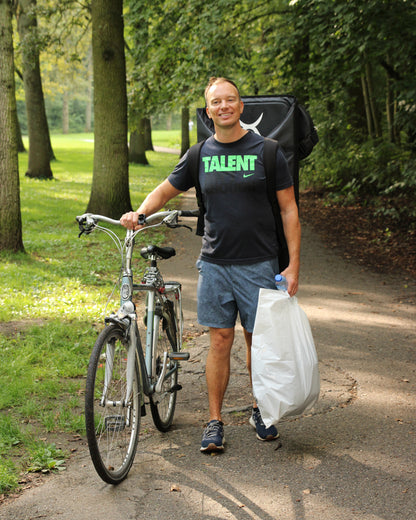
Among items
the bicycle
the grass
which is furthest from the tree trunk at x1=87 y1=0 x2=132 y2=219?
the bicycle

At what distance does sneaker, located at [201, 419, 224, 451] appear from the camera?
373 centimetres

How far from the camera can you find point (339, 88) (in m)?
14.6

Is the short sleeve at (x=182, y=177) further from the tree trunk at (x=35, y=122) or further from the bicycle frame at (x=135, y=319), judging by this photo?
the tree trunk at (x=35, y=122)

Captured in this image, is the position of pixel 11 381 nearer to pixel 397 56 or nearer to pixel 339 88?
pixel 397 56

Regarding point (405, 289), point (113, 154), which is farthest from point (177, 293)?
point (113, 154)

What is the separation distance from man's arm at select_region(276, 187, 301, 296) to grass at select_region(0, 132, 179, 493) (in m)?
1.70

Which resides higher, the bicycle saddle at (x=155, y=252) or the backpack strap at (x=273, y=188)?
the backpack strap at (x=273, y=188)

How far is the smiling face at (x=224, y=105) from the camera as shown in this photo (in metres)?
3.54

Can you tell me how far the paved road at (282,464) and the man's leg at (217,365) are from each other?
26 cm

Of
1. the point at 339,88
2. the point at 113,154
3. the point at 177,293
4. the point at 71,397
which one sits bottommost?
the point at 71,397

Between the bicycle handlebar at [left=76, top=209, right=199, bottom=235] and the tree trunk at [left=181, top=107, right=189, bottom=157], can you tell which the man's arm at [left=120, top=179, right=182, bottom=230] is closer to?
the bicycle handlebar at [left=76, top=209, right=199, bottom=235]

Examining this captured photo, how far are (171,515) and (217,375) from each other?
3.33ft

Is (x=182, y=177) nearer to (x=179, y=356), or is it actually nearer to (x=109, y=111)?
(x=179, y=356)

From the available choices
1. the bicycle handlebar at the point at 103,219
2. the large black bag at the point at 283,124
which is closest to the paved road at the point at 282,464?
the bicycle handlebar at the point at 103,219
